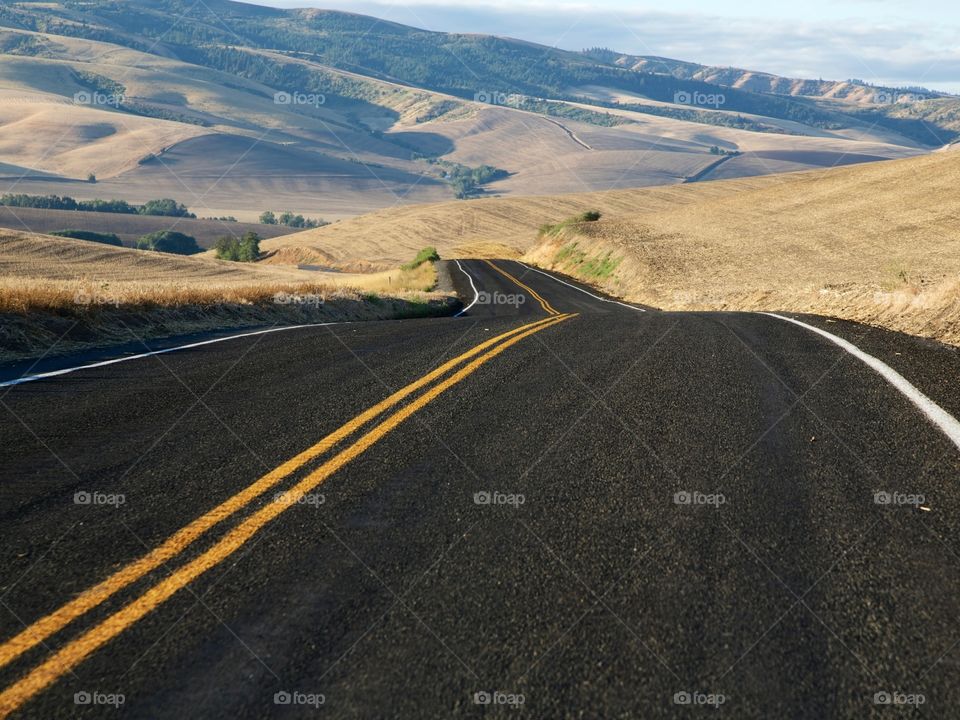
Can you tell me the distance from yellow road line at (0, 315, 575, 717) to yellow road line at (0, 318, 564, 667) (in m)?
0.14

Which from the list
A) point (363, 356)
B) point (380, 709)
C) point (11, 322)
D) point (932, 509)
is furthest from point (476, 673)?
point (11, 322)

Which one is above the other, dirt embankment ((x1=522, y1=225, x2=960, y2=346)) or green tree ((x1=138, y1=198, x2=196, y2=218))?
dirt embankment ((x1=522, y1=225, x2=960, y2=346))

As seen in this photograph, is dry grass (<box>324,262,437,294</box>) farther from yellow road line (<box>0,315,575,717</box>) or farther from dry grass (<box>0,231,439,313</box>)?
yellow road line (<box>0,315,575,717</box>)

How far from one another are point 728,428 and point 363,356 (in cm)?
468

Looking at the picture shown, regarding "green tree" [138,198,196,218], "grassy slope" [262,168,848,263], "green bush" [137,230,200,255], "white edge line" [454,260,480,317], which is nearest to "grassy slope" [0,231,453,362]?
"white edge line" [454,260,480,317]

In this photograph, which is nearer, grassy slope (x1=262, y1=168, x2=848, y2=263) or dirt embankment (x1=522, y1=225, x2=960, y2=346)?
dirt embankment (x1=522, y1=225, x2=960, y2=346)

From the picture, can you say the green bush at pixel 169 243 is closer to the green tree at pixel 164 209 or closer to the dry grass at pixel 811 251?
the green tree at pixel 164 209

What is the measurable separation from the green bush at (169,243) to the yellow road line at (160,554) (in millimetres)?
140589

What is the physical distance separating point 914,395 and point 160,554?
594cm

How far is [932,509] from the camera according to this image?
3.95 m

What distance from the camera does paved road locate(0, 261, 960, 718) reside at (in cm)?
258

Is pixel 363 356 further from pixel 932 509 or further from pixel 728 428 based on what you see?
pixel 932 509

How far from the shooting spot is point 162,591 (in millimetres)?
3133

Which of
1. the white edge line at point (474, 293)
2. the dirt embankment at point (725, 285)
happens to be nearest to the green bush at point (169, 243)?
the dirt embankment at point (725, 285)
